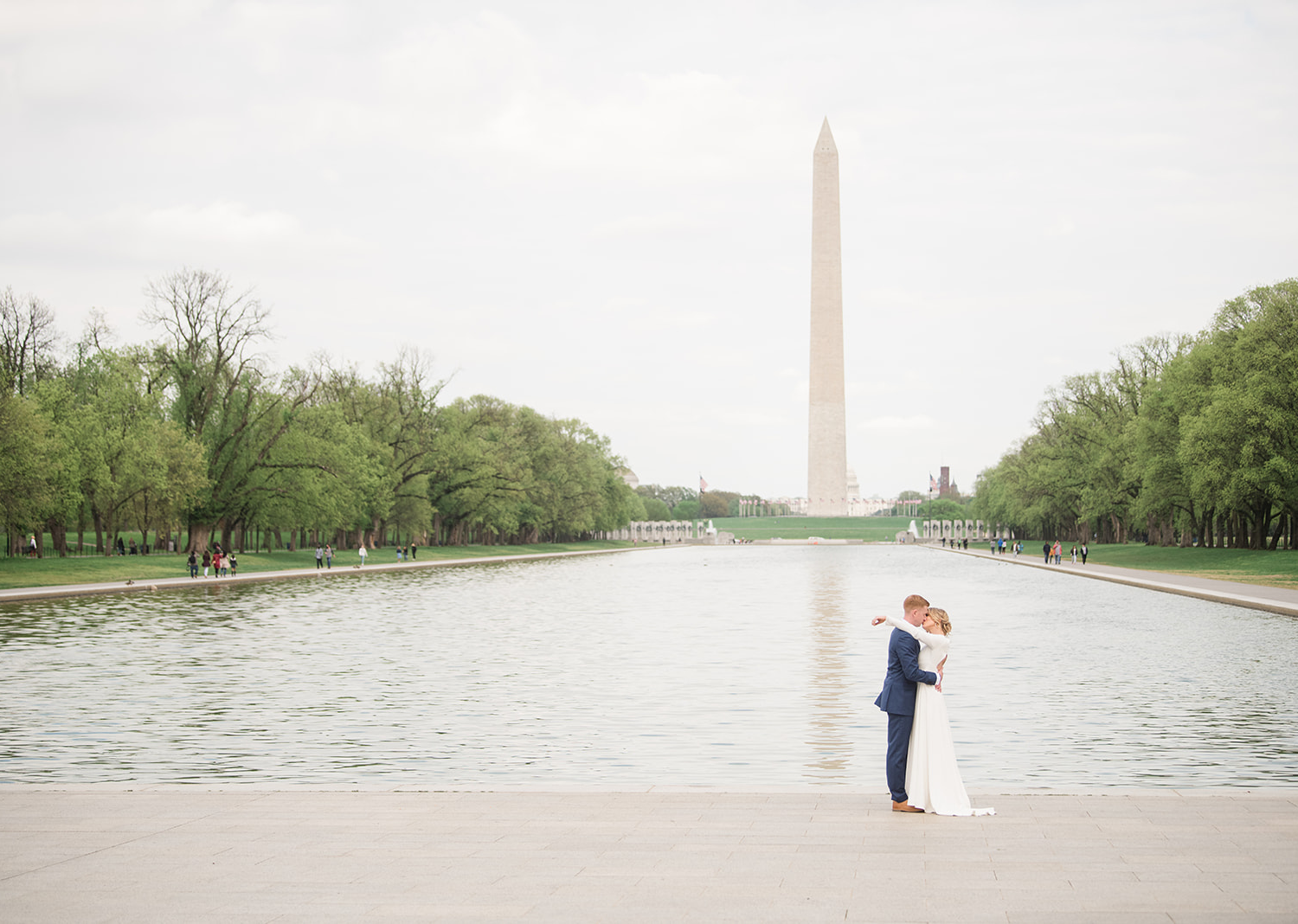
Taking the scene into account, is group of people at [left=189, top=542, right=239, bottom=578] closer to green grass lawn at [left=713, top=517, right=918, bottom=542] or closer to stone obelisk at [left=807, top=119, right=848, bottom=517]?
stone obelisk at [left=807, top=119, right=848, bottom=517]

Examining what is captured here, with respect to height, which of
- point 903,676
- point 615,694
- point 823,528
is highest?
point 823,528

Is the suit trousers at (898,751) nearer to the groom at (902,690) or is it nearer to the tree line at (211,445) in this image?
the groom at (902,690)

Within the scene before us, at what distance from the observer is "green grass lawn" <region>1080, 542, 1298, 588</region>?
45656 mm

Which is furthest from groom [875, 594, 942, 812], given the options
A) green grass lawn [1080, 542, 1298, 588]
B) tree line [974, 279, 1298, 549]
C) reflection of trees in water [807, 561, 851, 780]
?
tree line [974, 279, 1298, 549]

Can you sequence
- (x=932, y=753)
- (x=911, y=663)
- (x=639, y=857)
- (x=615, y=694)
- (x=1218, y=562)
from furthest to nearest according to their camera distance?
(x=1218, y=562) < (x=615, y=694) < (x=911, y=663) < (x=932, y=753) < (x=639, y=857)

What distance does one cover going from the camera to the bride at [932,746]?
8250mm

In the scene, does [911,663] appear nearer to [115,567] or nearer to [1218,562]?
[115,567]

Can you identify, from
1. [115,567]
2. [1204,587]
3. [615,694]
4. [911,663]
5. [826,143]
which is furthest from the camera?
[826,143]

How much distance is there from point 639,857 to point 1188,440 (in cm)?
5387

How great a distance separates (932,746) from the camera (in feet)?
27.6

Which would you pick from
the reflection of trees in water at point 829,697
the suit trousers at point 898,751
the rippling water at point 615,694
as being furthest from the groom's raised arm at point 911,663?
the reflection of trees in water at point 829,697

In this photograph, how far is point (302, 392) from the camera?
63.4 m

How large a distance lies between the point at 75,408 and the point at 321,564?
40.5 ft

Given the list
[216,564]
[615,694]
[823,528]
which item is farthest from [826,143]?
[615,694]
